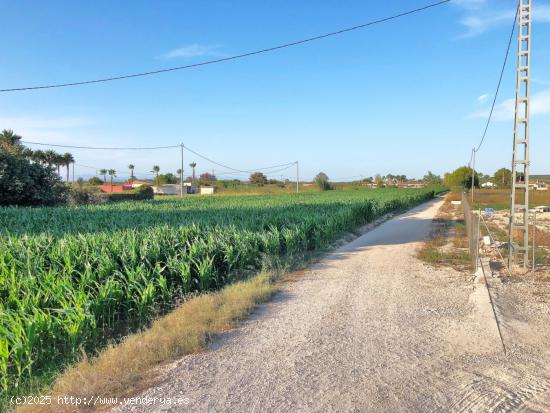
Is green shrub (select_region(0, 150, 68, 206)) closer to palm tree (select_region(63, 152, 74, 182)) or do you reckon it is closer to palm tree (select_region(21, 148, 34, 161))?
palm tree (select_region(21, 148, 34, 161))

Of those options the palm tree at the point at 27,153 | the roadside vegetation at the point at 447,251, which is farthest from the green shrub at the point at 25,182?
the roadside vegetation at the point at 447,251

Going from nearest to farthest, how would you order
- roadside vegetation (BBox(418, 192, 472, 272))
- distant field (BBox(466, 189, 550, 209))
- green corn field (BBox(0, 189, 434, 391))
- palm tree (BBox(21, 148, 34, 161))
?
green corn field (BBox(0, 189, 434, 391)) → roadside vegetation (BBox(418, 192, 472, 272)) → palm tree (BBox(21, 148, 34, 161)) → distant field (BBox(466, 189, 550, 209))

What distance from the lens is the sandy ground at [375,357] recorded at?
12.2 feet

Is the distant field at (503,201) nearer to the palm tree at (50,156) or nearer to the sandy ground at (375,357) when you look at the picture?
the sandy ground at (375,357)

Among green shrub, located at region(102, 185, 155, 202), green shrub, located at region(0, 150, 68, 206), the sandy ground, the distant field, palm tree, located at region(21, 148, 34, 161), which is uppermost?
palm tree, located at region(21, 148, 34, 161)

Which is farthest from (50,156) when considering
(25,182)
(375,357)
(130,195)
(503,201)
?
(375,357)

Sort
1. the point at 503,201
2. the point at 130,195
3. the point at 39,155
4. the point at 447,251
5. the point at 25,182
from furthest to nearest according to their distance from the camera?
the point at 39,155 → the point at 130,195 → the point at 503,201 → the point at 25,182 → the point at 447,251

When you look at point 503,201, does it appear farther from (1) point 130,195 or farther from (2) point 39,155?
(2) point 39,155

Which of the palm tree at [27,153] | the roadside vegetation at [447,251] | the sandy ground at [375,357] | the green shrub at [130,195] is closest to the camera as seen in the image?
the sandy ground at [375,357]

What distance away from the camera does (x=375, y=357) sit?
4.67m

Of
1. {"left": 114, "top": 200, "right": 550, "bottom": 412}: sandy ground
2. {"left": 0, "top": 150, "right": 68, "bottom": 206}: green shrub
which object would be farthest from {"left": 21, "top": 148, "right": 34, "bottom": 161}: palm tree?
{"left": 114, "top": 200, "right": 550, "bottom": 412}: sandy ground

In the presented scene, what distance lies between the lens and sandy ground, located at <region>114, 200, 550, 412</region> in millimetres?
3732

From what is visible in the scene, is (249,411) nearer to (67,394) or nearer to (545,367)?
(67,394)

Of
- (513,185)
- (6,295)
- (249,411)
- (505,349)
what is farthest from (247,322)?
(513,185)
